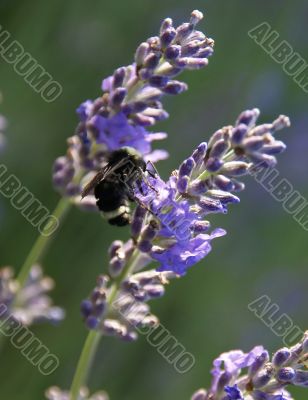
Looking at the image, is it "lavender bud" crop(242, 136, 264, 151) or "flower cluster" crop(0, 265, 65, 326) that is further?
"flower cluster" crop(0, 265, 65, 326)

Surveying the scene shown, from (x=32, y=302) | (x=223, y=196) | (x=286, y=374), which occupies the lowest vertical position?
(x=32, y=302)

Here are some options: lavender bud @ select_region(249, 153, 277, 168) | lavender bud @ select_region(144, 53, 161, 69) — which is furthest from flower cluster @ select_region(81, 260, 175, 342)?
lavender bud @ select_region(144, 53, 161, 69)

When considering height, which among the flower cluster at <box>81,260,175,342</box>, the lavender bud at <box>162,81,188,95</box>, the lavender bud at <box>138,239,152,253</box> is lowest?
the flower cluster at <box>81,260,175,342</box>

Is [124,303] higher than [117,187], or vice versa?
[117,187]

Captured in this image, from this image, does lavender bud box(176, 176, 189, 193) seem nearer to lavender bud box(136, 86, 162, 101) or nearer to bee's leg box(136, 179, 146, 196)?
bee's leg box(136, 179, 146, 196)

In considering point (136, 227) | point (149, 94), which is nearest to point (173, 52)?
point (149, 94)

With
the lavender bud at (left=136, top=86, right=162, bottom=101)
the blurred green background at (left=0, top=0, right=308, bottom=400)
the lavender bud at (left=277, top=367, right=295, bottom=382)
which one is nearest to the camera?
the lavender bud at (left=277, top=367, right=295, bottom=382)

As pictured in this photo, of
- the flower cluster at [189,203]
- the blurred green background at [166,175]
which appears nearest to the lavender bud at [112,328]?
the flower cluster at [189,203]

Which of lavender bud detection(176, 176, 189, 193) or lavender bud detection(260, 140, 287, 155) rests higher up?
lavender bud detection(260, 140, 287, 155)

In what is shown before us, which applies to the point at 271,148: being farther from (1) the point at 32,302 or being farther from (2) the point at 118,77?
(1) the point at 32,302
